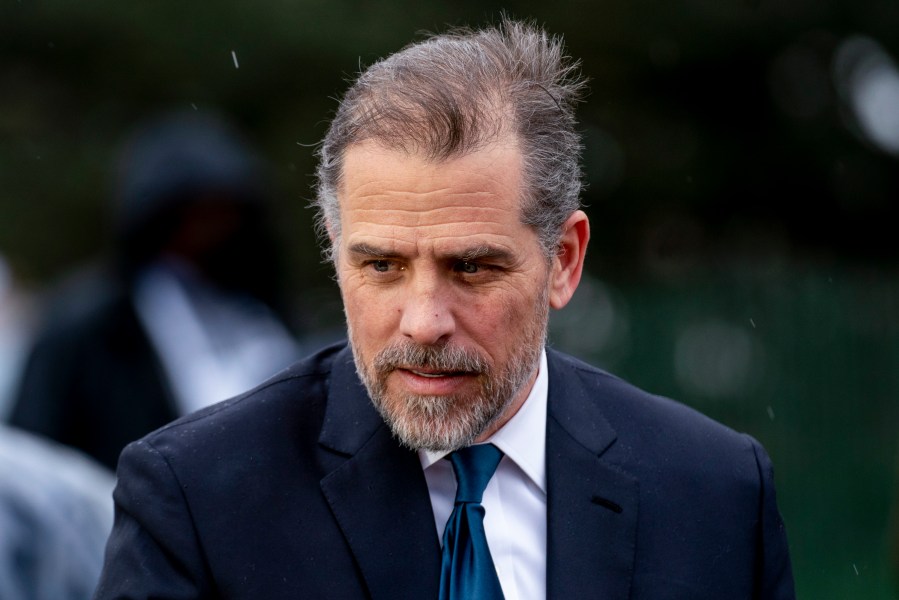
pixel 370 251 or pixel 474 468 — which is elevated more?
pixel 370 251

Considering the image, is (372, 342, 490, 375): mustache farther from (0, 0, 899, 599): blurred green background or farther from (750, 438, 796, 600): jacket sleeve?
(0, 0, 899, 599): blurred green background

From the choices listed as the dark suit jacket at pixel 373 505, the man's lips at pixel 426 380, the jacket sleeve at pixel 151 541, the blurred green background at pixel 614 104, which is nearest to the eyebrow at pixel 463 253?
the man's lips at pixel 426 380

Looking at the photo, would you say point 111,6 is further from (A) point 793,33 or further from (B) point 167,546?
(B) point 167,546

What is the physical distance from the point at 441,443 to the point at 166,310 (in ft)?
11.4

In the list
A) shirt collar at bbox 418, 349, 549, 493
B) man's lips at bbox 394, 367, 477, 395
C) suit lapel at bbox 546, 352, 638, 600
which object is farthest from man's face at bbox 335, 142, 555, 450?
suit lapel at bbox 546, 352, 638, 600

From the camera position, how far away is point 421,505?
3.07 meters

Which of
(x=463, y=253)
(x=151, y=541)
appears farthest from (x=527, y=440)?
(x=151, y=541)

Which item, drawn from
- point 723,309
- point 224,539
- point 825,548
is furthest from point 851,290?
point 224,539

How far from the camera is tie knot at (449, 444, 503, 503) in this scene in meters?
3.12

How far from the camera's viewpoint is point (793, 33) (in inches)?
535

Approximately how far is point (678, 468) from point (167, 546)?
3.94 feet

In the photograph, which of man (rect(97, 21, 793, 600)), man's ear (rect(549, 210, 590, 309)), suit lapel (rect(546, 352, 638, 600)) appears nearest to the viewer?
man (rect(97, 21, 793, 600))

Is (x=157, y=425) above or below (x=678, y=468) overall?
below

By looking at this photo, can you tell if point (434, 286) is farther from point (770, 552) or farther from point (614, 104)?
point (614, 104)
